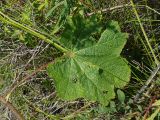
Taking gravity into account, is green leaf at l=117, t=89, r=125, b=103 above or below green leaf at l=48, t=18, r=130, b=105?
below

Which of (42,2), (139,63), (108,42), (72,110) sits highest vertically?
(42,2)

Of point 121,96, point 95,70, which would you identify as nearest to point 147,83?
point 121,96

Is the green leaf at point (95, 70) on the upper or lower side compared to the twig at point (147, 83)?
upper

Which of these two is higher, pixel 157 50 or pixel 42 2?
pixel 42 2

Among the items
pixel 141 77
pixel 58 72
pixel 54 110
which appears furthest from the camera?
pixel 54 110

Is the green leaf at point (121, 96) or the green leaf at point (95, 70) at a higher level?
the green leaf at point (95, 70)

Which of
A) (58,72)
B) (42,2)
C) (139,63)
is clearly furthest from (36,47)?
(139,63)

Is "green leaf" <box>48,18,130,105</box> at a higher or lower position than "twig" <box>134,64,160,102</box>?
higher

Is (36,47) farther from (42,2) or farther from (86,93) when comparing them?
(86,93)

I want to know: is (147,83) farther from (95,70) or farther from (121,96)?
(95,70)
